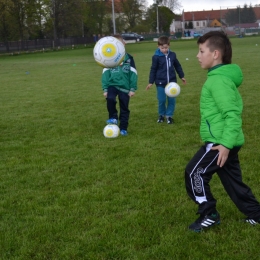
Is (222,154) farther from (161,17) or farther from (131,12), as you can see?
(161,17)

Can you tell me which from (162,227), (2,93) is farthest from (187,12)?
(162,227)

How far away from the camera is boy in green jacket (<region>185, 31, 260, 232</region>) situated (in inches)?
133

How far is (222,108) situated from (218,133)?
0.26 metres

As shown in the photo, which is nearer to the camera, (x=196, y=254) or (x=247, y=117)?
(x=196, y=254)

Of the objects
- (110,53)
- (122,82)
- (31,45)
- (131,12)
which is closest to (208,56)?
(110,53)

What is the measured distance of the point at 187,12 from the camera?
12194 cm

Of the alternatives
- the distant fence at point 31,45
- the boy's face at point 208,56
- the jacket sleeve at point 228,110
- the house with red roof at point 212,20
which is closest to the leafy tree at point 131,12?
the house with red roof at point 212,20

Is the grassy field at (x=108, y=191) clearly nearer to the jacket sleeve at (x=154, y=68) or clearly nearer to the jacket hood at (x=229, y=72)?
the jacket sleeve at (x=154, y=68)

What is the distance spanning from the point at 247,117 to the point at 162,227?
5.34m

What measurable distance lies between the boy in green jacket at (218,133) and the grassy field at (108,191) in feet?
0.86

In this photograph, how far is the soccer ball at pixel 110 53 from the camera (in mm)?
7109

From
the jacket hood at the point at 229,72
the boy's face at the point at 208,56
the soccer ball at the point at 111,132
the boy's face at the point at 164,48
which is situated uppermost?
the boy's face at the point at 164,48

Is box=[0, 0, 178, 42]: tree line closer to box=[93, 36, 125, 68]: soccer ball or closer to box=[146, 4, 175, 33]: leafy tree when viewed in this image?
box=[146, 4, 175, 33]: leafy tree

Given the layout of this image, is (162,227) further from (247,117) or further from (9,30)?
(9,30)
